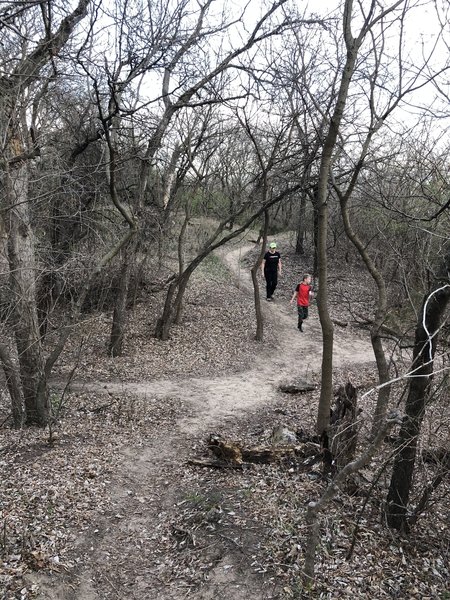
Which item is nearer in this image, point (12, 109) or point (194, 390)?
point (12, 109)

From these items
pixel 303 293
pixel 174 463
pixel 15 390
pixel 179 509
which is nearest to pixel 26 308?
pixel 15 390

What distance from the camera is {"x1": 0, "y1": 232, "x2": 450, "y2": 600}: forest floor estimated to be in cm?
448

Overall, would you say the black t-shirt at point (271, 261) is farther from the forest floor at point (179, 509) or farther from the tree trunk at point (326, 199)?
the tree trunk at point (326, 199)

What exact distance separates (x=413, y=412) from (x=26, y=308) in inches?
213

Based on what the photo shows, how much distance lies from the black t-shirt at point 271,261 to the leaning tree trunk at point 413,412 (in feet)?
35.9

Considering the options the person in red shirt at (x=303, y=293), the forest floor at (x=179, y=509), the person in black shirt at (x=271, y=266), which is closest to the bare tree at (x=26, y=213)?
the forest floor at (x=179, y=509)

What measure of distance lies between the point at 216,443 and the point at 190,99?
7.80 metres

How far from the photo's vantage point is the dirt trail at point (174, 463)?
14.7 ft

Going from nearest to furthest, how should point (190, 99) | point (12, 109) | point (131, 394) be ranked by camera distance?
1. point (12, 109)
2. point (131, 394)
3. point (190, 99)

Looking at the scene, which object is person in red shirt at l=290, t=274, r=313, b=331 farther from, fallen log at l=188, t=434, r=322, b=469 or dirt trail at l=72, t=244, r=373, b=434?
fallen log at l=188, t=434, r=322, b=469

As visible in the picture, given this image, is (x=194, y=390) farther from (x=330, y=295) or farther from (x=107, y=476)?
(x=330, y=295)

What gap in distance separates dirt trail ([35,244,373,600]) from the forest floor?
18 millimetres

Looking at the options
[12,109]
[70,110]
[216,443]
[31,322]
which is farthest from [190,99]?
[216,443]

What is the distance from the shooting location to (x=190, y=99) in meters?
11.1
